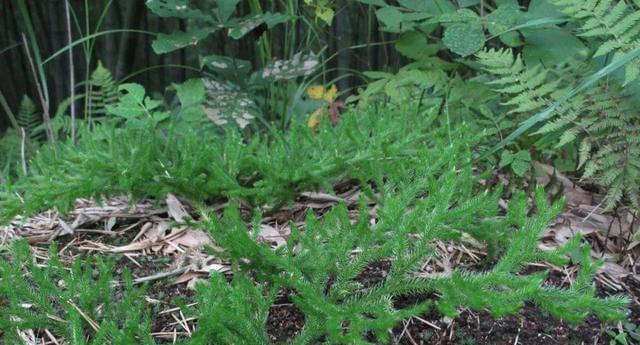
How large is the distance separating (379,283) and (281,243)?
33 cm

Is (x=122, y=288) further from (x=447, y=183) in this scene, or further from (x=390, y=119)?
(x=390, y=119)

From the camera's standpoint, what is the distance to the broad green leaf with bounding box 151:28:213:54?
218cm

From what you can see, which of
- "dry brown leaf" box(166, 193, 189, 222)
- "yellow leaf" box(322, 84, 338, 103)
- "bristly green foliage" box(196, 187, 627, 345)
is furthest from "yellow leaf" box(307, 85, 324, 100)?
"bristly green foliage" box(196, 187, 627, 345)

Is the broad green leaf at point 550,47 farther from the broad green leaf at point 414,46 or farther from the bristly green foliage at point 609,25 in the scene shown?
the broad green leaf at point 414,46

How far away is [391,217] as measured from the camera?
1.27 m

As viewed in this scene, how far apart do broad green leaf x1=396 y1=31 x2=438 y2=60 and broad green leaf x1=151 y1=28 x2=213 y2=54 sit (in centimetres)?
63

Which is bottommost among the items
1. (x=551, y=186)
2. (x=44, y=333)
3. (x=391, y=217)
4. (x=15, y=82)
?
(x=15, y=82)

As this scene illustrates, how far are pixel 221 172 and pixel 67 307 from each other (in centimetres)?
48

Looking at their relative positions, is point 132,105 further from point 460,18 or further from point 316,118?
point 460,18

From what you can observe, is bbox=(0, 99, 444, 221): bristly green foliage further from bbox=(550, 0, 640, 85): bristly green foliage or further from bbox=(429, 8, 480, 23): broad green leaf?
bbox=(550, 0, 640, 85): bristly green foliage

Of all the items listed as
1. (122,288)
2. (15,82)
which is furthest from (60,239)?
(15,82)

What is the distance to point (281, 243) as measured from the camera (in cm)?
159

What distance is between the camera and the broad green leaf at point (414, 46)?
242 centimetres

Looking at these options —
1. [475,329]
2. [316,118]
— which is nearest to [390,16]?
[316,118]
